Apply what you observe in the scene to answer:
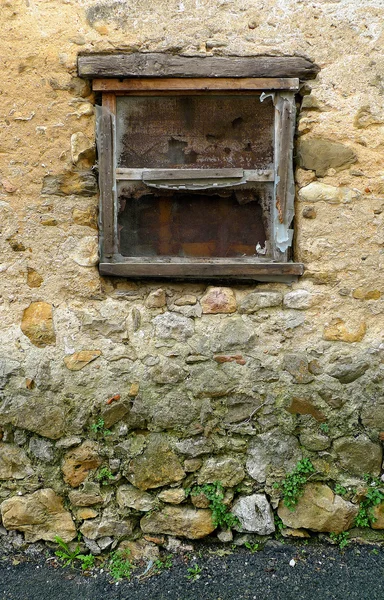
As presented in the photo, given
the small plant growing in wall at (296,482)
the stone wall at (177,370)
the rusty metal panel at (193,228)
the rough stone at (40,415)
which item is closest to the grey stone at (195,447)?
the stone wall at (177,370)

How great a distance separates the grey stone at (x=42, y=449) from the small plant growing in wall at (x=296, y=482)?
1204 mm

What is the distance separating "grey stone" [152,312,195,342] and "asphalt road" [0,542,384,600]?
1.14 meters

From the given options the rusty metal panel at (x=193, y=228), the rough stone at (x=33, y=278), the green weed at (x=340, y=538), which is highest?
the rusty metal panel at (x=193, y=228)

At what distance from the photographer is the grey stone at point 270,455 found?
255 centimetres

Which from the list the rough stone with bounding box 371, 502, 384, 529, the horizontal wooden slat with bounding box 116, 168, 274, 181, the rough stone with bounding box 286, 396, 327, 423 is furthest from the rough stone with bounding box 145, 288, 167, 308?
the rough stone with bounding box 371, 502, 384, 529

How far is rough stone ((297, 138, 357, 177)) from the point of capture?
8.18ft

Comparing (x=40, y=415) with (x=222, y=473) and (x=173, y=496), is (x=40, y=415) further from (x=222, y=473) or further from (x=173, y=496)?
(x=222, y=473)

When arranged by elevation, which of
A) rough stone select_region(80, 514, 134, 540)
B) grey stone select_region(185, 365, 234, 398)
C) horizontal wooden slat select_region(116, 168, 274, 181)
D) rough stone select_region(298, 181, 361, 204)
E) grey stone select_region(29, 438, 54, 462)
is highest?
horizontal wooden slat select_region(116, 168, 274, 181)

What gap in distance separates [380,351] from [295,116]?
1.31 m

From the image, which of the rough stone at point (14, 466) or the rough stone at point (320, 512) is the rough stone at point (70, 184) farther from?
the rough stone at point (320, 512)

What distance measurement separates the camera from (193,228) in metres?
2.65

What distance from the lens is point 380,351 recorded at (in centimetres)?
255

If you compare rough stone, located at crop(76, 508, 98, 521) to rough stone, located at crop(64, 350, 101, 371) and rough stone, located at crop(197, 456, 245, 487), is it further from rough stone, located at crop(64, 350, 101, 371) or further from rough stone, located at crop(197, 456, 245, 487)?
rough stone, located at crop(64, 350, 101, 371)

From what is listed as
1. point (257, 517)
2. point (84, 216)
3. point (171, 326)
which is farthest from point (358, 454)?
point (84, 216)
